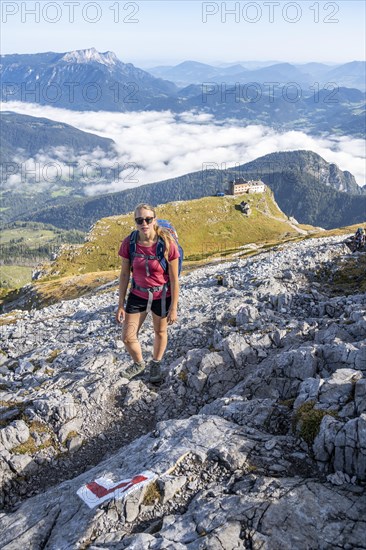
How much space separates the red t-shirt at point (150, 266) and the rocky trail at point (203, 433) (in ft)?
13.2

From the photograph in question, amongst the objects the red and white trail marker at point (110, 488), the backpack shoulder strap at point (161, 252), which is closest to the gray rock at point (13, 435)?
the red and white trail marker at point (110, 488)

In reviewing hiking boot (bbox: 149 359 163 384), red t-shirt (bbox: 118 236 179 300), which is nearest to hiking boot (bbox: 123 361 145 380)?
hiking boot (bbox: 149 359 163 384)

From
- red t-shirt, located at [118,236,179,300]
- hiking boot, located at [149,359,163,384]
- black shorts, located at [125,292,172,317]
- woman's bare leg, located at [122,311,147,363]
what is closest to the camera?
red t-shirt, located at [118,236,179,300]

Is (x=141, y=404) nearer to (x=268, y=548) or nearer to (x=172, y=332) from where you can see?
(x=172, y=332)

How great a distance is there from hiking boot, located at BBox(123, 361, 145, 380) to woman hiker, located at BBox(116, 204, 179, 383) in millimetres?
1118

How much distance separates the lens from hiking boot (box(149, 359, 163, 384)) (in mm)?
15156

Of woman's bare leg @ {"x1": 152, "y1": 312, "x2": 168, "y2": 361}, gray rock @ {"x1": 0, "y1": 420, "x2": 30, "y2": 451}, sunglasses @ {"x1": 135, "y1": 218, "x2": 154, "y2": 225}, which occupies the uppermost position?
sunglasses @ {"x1": 135, "y1": 218, "x2": 154, "y2": 225}

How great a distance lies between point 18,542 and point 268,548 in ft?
17.5

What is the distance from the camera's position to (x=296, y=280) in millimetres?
25125

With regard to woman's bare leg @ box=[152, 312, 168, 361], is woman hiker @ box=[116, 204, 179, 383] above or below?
above

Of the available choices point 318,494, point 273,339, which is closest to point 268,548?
point 318,494

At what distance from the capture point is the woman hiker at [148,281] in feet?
40.0

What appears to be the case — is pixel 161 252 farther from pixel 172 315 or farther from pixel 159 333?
pixel 159 333

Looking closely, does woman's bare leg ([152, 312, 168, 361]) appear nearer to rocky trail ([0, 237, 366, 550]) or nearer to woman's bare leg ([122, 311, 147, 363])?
woman's bare leg ([122, 311, 147, 363])
